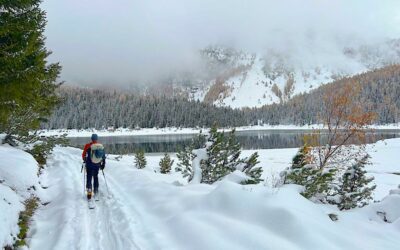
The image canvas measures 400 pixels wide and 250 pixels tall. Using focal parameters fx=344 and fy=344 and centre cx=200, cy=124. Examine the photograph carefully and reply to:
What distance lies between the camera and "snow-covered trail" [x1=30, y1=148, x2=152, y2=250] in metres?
7.89

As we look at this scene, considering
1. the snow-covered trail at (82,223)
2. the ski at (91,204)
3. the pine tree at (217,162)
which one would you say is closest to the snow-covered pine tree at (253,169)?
the pine tree at (217,162)

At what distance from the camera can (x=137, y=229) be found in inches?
343

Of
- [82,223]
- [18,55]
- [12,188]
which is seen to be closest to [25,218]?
[82,223]

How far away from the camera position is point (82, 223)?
9.31 metres

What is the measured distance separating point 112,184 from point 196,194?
20.1 ft

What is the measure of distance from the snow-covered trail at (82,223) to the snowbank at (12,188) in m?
0.61

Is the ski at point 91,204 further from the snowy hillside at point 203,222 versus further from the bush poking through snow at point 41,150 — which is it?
the bush poking through snow at point 41,150

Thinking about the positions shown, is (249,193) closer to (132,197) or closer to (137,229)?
(137,229)

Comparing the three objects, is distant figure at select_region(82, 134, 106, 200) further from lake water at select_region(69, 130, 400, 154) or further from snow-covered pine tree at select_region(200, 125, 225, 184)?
lake water at select_region(69, 130, 400, 154)

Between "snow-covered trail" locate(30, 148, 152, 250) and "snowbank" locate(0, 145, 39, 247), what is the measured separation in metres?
0.61

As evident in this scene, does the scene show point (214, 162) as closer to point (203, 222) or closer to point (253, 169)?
point (253, 169)

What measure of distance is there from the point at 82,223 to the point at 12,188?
397 cm

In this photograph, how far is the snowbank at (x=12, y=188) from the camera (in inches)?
312

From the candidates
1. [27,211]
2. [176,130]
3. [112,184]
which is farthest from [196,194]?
[176,130]
